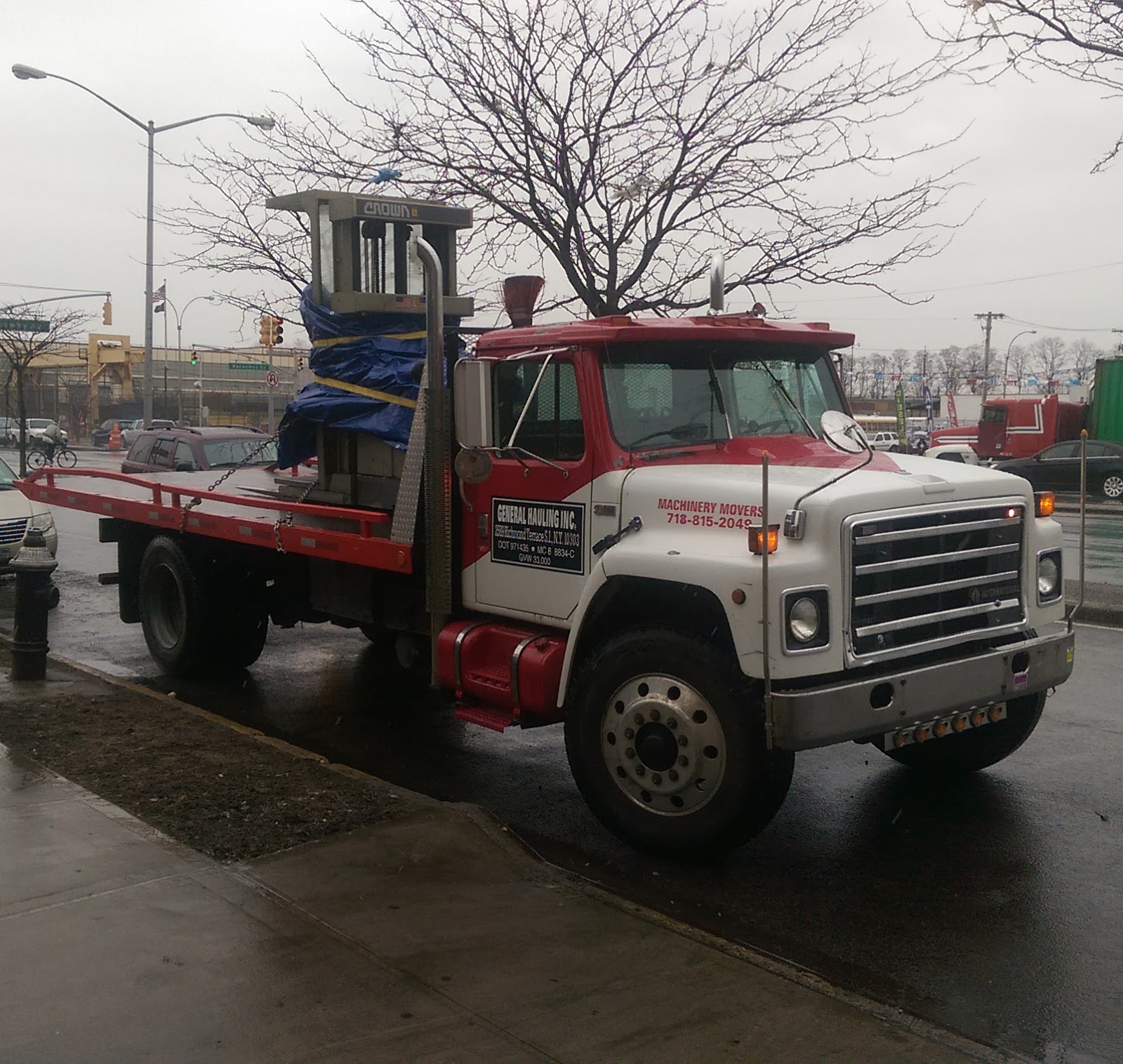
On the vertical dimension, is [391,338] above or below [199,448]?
above

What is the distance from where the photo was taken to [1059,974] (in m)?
4.30

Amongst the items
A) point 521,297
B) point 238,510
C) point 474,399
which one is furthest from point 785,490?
point 238,510

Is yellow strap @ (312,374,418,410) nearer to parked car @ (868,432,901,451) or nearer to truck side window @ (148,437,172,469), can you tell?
parked car @ (868,432,901,451)

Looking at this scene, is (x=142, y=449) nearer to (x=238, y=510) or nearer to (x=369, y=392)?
(x=238, y=510)

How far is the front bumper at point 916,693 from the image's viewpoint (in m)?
A: 4.76

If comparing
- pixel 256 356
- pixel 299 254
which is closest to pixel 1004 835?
pixel 299 254

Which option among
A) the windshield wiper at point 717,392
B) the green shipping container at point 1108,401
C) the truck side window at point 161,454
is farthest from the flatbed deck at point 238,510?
the green shipping container at point 1108,401

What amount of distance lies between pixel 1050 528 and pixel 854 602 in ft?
5.23

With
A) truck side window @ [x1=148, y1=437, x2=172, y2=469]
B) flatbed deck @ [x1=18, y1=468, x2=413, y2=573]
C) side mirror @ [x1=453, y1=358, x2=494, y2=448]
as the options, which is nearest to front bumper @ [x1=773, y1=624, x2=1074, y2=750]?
side mirror @ [x1=453, y1=358, x2=494, y2=448]

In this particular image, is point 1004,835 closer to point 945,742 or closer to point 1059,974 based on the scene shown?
point 945,742

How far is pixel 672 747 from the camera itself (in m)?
5.24

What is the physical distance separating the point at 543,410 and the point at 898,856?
275 centimetres

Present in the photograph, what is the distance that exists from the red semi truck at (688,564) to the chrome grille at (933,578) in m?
0.01

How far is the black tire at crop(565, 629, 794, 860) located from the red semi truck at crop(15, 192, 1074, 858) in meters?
0.01
